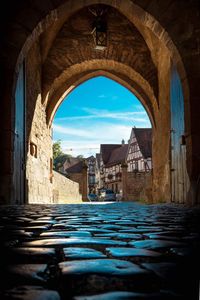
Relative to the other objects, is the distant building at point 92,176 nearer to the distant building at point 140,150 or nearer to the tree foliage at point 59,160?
the tree foliage at point 59,160

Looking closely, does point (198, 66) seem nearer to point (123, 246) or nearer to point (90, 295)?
point (123, 246)

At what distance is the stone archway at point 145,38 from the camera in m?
5.42

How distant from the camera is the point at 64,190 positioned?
653 inches

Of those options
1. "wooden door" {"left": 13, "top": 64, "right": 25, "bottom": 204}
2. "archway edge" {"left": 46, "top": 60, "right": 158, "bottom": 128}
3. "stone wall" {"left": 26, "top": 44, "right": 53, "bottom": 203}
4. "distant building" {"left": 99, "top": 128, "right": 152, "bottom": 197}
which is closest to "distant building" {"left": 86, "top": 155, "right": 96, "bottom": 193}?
"distant building" {"left": 99, "top": 128, "right": 152, "bottom": 197}

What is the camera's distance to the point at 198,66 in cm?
526

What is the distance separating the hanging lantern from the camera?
868cm

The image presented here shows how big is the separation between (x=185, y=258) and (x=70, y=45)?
371 inches

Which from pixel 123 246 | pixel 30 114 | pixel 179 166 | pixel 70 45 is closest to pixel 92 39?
pixel 70 45

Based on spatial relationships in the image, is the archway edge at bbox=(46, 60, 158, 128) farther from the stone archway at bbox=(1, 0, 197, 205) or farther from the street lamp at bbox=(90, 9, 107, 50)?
the street lamp at bbox=(90, 9, 107, 50)

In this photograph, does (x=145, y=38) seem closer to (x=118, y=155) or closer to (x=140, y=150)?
(x=140, y=150)

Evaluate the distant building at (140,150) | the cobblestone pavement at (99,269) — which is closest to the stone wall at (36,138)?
the cobblestone pavement at (99,269)

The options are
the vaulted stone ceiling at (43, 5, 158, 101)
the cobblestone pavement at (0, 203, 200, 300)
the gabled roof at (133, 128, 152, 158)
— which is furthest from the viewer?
the gabled roof at (133, 128, 152, 158)

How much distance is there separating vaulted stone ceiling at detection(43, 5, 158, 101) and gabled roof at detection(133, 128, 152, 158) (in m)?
22.6

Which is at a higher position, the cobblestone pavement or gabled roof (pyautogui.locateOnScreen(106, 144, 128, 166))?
gabled roof (pyautogui.locateOnScreen(106, 144, 128, 166))
